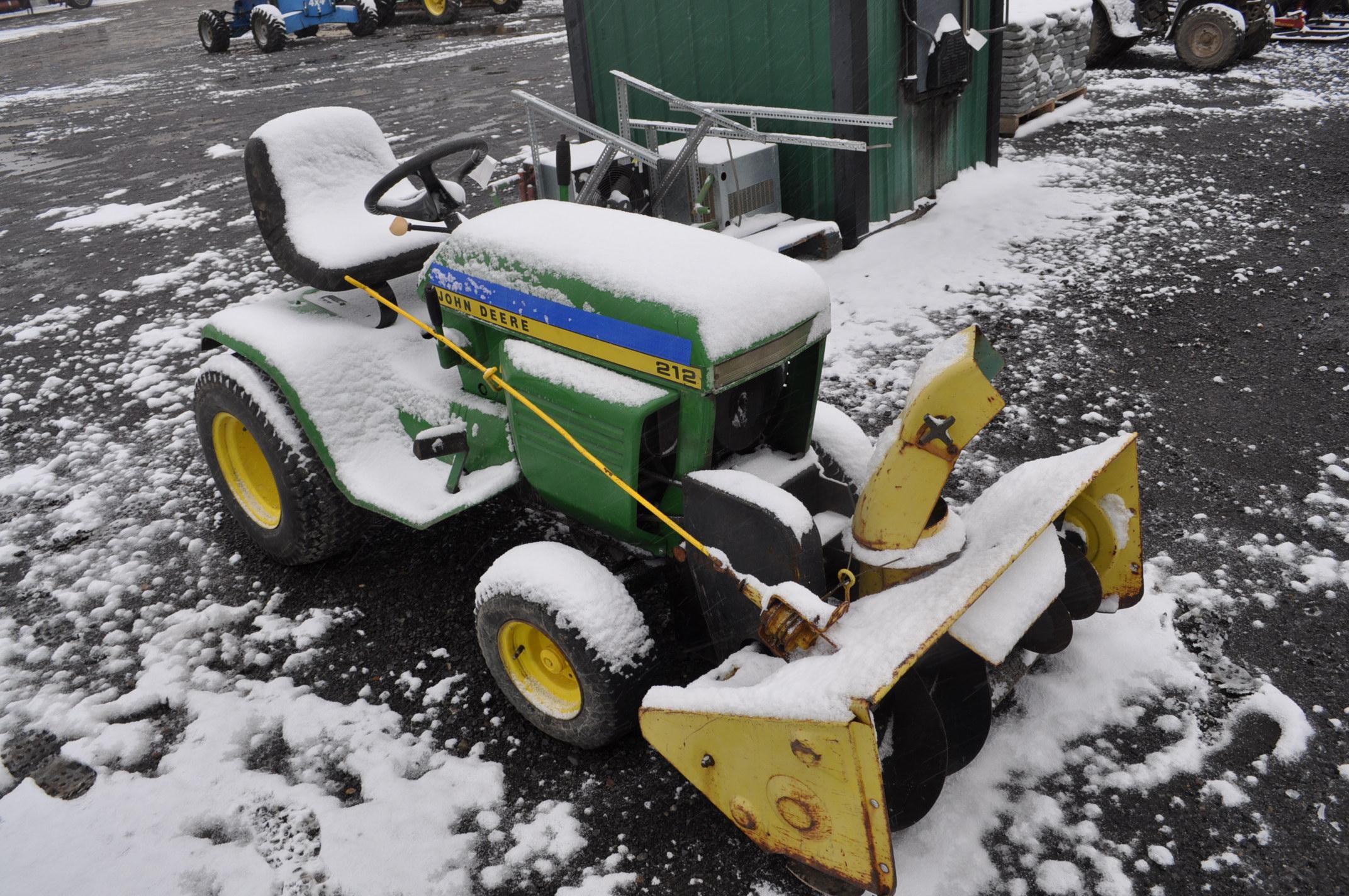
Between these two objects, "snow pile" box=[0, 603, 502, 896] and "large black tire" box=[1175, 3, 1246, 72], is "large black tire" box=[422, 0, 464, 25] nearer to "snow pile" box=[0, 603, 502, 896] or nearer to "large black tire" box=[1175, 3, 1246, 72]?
"large black tire" box=[1175, 3, 1246, 72]

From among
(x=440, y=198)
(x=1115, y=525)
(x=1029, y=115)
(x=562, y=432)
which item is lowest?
(x=1115, y=525)

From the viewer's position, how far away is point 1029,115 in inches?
375

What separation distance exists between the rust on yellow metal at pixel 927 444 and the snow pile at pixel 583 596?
2.13 ft

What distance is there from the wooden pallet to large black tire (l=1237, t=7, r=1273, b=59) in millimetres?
2480

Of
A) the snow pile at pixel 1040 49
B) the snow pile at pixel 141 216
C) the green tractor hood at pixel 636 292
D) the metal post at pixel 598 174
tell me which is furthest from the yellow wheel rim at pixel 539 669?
the snow pile at pixel 1040 49

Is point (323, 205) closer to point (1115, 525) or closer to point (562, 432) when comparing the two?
point (562, 432)

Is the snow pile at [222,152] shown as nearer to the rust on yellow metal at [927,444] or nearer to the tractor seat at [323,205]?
the tractor seat at [323,205]

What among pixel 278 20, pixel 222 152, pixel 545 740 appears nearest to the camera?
pixel 545 740

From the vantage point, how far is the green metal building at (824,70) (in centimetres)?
636

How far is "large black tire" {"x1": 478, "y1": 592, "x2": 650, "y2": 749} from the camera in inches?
102

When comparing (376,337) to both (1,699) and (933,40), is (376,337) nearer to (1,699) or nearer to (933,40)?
(1,699)

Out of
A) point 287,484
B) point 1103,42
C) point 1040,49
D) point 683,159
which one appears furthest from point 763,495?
point 1103,42

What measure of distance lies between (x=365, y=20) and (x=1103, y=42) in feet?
41.6

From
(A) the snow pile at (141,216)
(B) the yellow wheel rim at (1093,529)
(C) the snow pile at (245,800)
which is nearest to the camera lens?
(C) the snow pile at (245,800)
